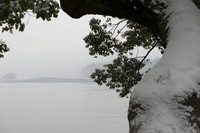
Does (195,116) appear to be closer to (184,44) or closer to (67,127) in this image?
(184,44)

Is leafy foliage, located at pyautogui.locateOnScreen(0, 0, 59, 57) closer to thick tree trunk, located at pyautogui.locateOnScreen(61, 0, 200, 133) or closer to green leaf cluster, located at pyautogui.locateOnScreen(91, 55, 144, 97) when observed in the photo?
thick tree trunk, located at pyautogui.locateOnScreen(61, 0, 200, 133)

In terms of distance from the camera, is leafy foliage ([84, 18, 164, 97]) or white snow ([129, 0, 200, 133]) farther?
leafy foliage ([84, 18, 164, 97])

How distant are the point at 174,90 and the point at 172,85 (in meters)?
0.08

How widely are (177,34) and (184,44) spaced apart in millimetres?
330

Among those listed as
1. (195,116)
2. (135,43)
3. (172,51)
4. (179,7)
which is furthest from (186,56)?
(135,43)

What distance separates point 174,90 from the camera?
3650mm

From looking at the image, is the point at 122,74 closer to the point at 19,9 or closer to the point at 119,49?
the point at 119,49

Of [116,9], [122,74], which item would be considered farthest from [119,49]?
[116,9]

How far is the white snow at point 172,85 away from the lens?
344 centimetres

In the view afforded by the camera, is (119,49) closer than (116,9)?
No

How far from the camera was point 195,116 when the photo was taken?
355cm

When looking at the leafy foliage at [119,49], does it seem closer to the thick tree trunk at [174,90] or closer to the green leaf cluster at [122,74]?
the green leaf cluster at [122,74]

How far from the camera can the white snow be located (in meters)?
3.44

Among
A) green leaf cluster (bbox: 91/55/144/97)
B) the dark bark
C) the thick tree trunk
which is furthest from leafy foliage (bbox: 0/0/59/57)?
green leaf cluster (bbox: 91/55/144/97)
